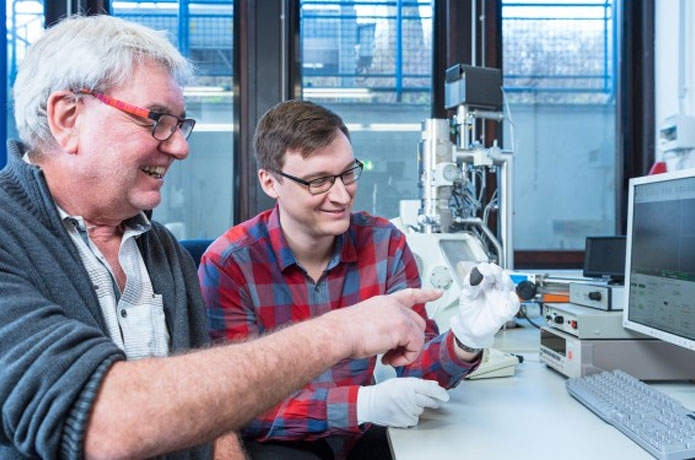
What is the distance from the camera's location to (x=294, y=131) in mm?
1458

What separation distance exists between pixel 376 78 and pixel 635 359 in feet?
6.91

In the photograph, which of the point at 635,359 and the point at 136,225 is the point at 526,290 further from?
the point at 136,225

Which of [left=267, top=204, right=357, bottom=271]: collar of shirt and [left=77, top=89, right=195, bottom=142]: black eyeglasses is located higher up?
[left=77, top=89, right=195, bottom=142]: black eyeglasses

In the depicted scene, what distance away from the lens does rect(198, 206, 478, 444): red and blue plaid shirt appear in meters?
1.30

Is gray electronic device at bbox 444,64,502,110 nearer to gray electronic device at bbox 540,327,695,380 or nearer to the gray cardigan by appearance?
gray electronic device at bbox 540,327,695,380

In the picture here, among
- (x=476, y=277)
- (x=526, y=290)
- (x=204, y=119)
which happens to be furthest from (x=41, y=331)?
(x=204, y=119)

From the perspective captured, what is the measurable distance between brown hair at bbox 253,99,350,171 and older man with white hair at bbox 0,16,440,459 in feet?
1.20

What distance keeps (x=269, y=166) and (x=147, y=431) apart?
934mm

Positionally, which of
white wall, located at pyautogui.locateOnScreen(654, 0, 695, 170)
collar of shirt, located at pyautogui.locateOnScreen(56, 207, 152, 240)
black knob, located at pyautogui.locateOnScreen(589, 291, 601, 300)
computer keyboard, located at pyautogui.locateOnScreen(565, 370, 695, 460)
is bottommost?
computer keyboard, located at pyautogui.locateOnScreen(565, 370, 695, 460)

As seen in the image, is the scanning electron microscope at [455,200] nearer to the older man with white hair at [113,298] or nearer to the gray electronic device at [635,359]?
the gray electronic device at [635,359]

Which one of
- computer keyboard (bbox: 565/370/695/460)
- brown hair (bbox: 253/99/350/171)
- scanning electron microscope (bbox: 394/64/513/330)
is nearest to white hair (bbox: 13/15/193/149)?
brown hair (bbox: 253/99/350/171)

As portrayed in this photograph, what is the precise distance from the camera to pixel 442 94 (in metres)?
3.06

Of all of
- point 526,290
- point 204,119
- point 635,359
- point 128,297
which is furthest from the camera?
point 204,119

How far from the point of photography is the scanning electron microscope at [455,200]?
1.86 metres
